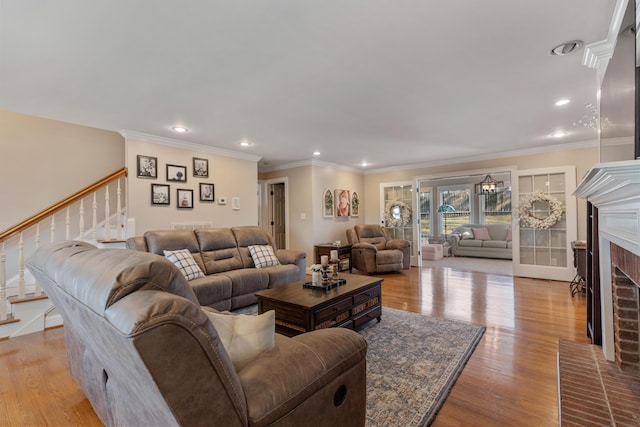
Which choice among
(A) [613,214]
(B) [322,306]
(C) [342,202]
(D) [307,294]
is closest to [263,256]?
(D) [307,294]

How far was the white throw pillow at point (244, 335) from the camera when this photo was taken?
112cm

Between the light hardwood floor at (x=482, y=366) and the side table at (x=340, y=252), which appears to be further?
the side table at (x=340, y=252)

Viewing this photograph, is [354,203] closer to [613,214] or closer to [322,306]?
[322,306]

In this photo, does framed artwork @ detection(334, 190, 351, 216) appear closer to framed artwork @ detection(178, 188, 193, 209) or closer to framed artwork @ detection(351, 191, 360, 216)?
framed artwork @ detection(351, 191, 360, 216)

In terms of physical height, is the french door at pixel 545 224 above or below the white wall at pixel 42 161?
below

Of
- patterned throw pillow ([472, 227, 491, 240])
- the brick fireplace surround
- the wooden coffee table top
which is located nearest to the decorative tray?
the wooden coffee table top

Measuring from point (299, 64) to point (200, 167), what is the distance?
3.12m

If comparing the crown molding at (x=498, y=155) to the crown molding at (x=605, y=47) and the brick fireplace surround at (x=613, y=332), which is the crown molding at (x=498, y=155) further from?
the brick fireplace surround at (x=613, y=332)

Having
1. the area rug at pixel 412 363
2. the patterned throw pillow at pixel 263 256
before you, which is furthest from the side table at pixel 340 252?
the area rug at pixel 412 363

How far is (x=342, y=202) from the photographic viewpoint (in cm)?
683

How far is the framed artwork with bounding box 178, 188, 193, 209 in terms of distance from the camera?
4525 mm

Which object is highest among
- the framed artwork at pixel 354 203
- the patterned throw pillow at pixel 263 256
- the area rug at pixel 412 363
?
the framed artwork at pixel 354 203

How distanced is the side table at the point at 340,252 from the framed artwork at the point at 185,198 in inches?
101

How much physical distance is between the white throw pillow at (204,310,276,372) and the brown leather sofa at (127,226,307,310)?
7.27 feet
